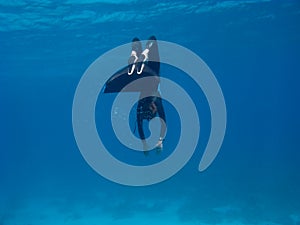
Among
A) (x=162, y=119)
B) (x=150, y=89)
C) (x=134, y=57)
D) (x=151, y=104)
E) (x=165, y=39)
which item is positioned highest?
(x=165, y=39)

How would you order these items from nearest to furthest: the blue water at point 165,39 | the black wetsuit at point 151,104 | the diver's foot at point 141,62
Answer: the diver's foot at point 141,62 < the black wetsuit at point 151,104 < the blue water at point 165,39

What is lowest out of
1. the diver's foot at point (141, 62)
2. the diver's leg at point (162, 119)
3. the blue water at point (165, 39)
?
the diver's leg at point (162, 119)

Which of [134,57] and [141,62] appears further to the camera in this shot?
[134,57]

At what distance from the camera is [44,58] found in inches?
1414

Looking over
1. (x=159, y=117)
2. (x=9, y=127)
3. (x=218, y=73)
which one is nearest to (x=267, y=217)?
(x=159, y=117)

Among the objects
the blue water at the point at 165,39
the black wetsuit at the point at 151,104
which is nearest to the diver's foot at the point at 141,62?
the black wetsuit at the point at 151,104

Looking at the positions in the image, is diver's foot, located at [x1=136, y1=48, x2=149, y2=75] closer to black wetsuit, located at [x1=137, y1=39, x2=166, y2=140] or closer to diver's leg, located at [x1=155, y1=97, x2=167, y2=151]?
black wetsuit, located at [x1=137, y1=39, x2=166, y2=140]

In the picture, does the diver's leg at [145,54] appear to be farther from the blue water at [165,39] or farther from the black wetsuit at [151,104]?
the blue water at [165,39]

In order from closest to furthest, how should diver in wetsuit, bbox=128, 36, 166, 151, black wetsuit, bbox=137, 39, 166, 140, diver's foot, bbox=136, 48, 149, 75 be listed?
diver's foot, bbox=136, 48, 149, 75
diver in wetsuit, bbox=128, 36, 166, 151
black wetsuit, bbox=137, 39, 166, 140

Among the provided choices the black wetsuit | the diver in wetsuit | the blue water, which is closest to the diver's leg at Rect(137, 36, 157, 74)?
the diver in wetsuit

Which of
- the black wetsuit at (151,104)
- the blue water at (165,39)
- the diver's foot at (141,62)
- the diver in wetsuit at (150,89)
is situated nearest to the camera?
the diver's foot at (141,62)

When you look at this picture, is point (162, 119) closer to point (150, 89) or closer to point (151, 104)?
point (151, 104)

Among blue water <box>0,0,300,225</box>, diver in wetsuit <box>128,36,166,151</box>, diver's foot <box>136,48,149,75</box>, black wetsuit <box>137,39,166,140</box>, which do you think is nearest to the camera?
diver's foot <box>136,48,149,75</box>

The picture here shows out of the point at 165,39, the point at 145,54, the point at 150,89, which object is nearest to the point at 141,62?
the point at 145,54
